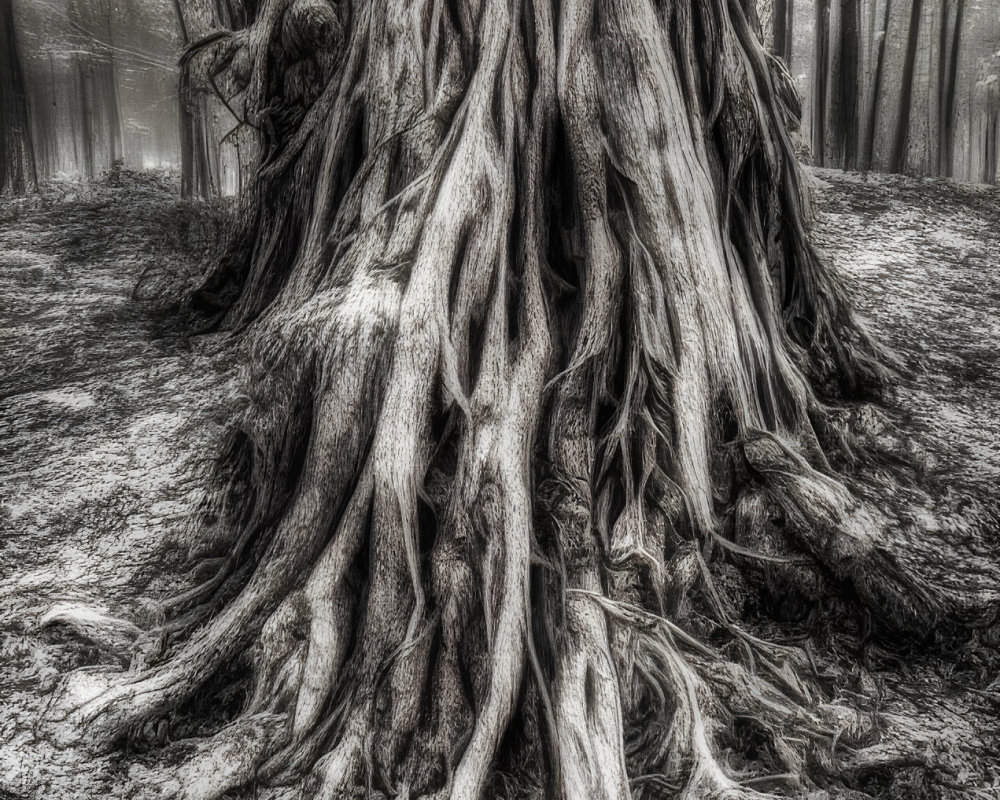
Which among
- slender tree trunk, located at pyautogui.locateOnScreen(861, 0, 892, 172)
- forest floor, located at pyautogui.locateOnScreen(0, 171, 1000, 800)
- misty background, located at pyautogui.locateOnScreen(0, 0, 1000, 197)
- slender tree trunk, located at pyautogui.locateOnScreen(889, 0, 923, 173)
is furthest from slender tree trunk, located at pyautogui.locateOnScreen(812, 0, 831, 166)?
forest floor, located at pyautogui.locateOnScreen(0, 171, 1000, 800)

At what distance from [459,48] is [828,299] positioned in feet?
7.80

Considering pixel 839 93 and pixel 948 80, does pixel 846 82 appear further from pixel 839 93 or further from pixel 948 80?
pixel 948 80

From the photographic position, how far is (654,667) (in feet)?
9.51

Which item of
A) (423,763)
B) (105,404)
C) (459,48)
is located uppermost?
(459,48)

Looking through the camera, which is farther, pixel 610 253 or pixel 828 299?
pixel 828 299

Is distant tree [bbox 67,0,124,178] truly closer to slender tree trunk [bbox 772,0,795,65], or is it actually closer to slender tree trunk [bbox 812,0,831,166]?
slender tree trunk [bbox 772,0,795,65]

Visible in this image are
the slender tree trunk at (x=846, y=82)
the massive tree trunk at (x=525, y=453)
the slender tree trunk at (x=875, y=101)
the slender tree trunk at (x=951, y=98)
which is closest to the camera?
the massive tree trunk at (x=525, y=453)

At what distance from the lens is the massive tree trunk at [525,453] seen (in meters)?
2.76

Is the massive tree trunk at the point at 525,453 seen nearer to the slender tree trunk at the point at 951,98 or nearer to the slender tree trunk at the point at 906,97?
the slender tree trunk at the point at 906,97

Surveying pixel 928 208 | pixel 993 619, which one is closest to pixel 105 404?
pixel 993 619

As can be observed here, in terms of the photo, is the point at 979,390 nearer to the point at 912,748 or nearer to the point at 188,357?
the point at 912,748

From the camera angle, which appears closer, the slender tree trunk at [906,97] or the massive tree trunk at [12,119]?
the slender tree trunk at [906,97]

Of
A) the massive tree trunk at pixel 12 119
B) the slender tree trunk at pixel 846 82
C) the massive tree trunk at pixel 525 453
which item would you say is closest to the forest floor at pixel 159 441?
the massive tree trunk at pixel 525 453

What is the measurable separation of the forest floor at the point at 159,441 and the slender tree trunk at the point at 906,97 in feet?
8.62
